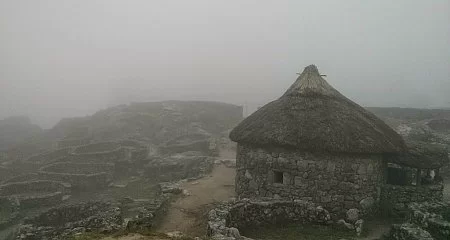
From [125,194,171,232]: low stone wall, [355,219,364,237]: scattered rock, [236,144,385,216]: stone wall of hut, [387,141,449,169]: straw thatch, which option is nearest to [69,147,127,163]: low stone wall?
[125,194,171,232]: low stone wall

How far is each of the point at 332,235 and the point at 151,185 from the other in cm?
1644

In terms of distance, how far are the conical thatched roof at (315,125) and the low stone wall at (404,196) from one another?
1.65m

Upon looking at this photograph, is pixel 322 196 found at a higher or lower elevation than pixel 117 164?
higher

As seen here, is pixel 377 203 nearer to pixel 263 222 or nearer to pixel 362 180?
pixel 362 180

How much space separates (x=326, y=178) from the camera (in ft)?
56.9

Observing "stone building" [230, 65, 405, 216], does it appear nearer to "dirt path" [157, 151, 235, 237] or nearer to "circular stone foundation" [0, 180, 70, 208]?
"dirt path" [157, 151, 235, 237]

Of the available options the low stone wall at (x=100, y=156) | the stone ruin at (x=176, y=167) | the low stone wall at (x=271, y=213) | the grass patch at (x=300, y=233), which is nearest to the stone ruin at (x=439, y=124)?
the stone ruin at (x=176, y=167)

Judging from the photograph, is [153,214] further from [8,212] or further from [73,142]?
[73,142]

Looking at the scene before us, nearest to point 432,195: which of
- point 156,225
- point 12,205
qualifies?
point 156,225

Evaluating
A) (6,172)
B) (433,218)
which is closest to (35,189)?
(6,172)

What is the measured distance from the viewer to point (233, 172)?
89.2 feet

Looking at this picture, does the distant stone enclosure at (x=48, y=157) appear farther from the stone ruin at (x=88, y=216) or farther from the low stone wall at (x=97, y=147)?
the stone ruin at (x=88, y=216)

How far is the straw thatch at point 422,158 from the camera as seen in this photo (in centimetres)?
1772

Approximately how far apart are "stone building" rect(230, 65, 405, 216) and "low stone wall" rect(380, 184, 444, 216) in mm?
489
